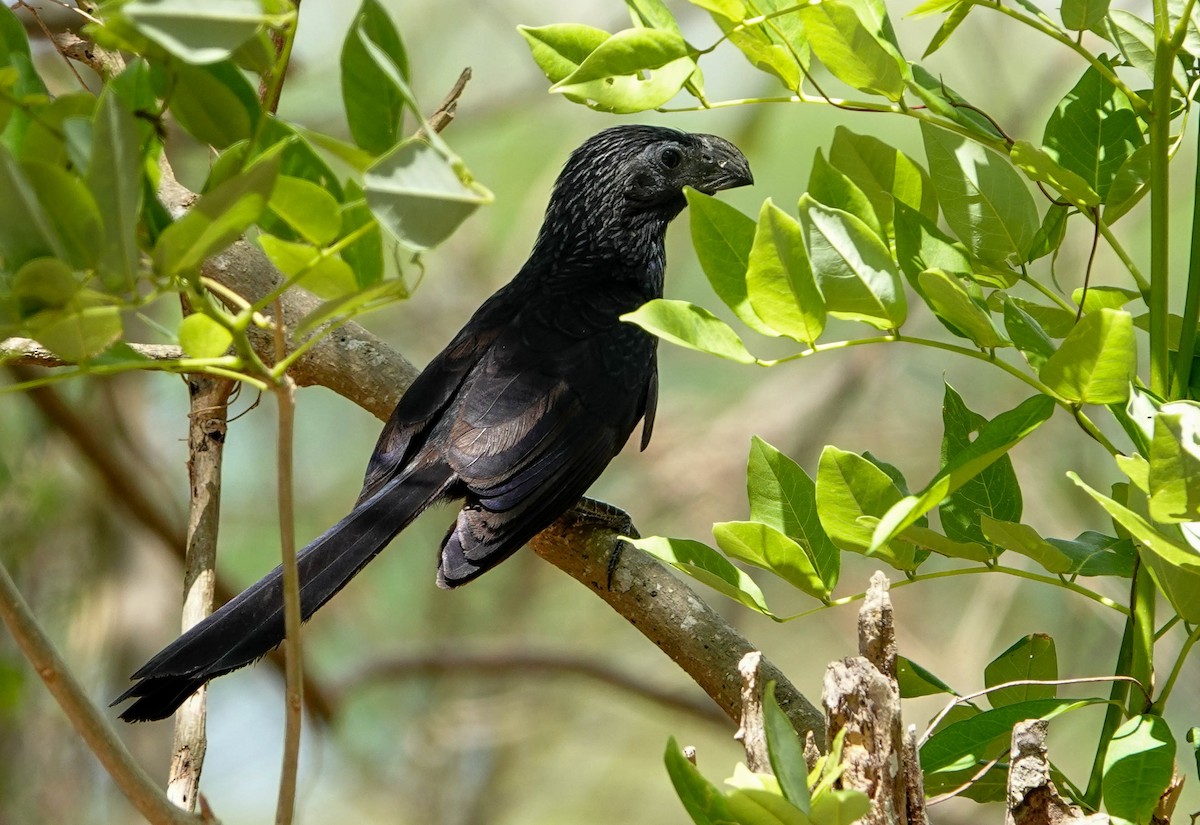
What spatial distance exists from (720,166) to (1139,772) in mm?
2115

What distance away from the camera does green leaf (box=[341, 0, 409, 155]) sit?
2.41 ft

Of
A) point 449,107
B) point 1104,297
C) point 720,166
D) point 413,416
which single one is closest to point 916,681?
point 1104,297

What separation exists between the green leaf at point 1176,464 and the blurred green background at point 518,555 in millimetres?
2811

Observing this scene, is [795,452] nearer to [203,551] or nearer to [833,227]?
[203,551]

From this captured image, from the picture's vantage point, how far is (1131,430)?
0.98 meters

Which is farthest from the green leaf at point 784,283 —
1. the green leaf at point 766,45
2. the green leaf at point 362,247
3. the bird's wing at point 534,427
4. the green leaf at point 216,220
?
the bird's wing at point 534,427

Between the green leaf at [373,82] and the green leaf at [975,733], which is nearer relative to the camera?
the green leaf at [373,82]

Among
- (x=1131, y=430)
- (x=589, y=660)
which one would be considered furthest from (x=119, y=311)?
(x=589, y=660)

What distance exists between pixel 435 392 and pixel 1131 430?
5.13 feet

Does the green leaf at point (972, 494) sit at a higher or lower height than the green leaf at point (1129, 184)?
lower

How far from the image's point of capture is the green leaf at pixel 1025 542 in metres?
1.07

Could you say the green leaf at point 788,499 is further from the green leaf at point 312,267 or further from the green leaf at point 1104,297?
the green leaf at point 312,267

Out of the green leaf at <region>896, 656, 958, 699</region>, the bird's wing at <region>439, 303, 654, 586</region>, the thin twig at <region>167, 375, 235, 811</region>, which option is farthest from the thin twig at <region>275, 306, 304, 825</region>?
the bird's wing at <region>439, 303, 654, 586</region>

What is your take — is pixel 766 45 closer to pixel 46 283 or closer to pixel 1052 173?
pixel 1052 173
